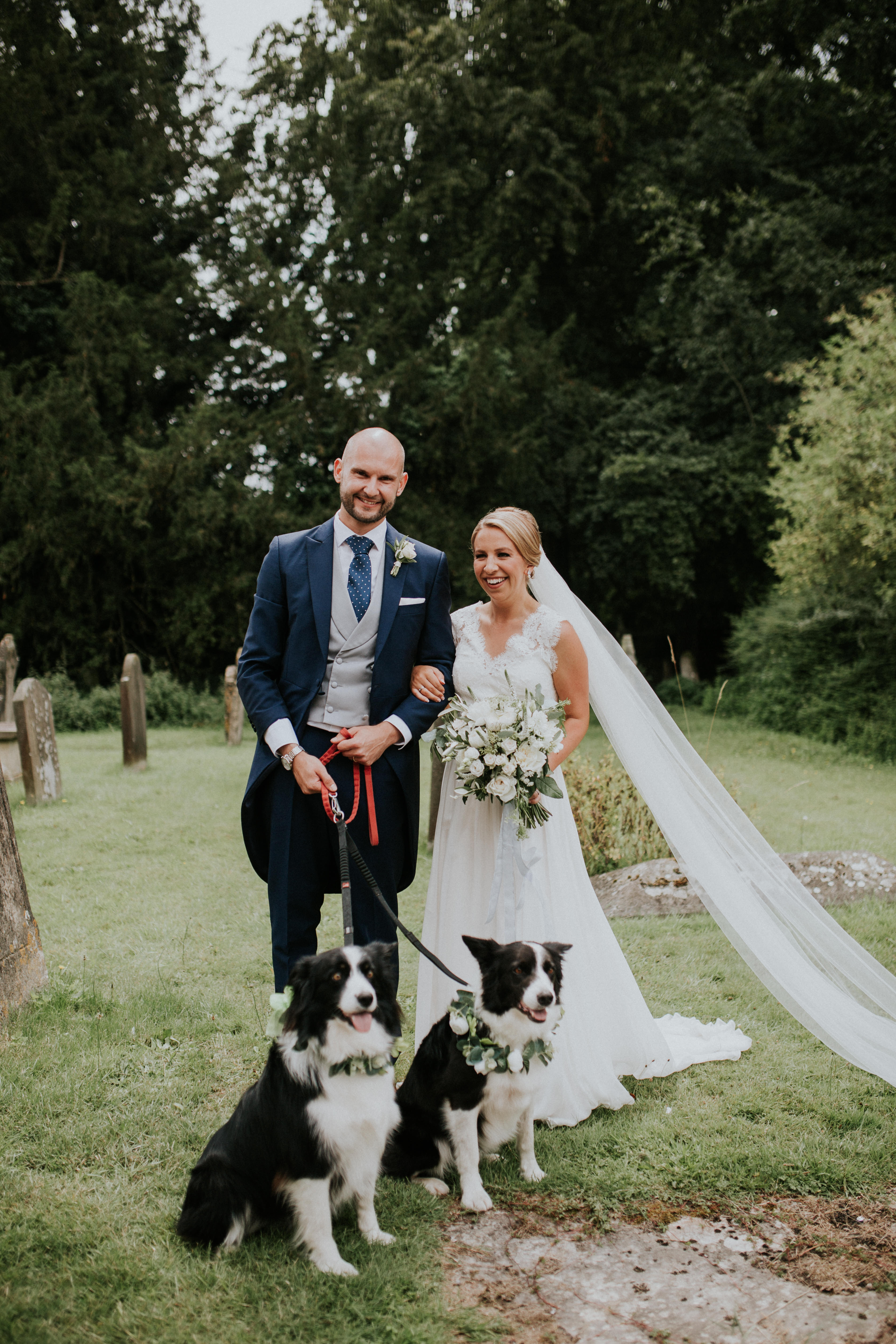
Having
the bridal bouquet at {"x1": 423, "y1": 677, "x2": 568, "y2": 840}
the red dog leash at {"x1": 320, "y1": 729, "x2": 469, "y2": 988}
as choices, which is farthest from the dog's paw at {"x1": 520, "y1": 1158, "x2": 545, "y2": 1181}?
the bridal bouquet at {"x1": 423, "y1": 677, "x2": 568, "y2": 840}

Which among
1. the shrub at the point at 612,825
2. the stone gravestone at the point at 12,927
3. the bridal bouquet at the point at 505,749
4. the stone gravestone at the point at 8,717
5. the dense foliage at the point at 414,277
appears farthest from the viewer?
the dense foliage at the point at 414,277

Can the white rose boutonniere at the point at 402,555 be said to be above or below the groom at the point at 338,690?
above

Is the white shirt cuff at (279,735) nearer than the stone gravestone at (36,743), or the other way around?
the white shirt cuff at (279,735)

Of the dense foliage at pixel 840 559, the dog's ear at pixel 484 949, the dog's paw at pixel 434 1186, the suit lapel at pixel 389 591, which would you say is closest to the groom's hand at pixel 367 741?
the suit lapel at pixel 389 591

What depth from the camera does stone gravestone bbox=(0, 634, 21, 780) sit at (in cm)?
1035

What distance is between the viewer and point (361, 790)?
133 inches

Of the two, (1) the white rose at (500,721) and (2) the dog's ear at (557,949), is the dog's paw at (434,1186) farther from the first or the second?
(1) the white rose at (500,721)

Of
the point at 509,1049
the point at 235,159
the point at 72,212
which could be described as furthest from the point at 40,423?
the point at 509,1049

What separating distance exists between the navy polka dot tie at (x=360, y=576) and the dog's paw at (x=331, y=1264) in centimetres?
204

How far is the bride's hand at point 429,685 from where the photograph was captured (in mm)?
3457

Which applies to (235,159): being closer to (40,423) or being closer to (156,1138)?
(40,423)

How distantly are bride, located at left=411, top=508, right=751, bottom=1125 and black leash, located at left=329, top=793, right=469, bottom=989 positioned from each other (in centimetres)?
55

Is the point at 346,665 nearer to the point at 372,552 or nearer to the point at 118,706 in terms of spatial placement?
the point at 372,552

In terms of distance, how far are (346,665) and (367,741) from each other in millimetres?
324
